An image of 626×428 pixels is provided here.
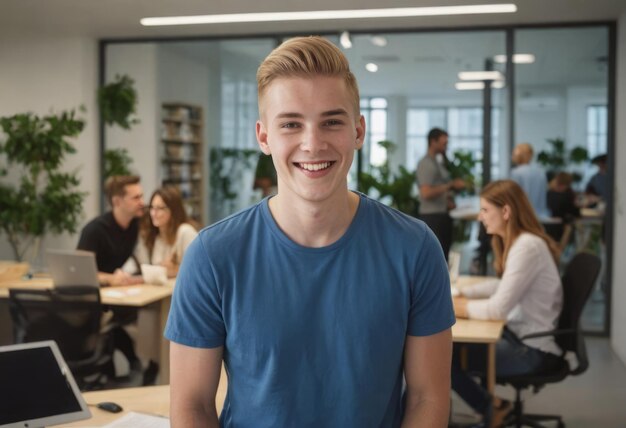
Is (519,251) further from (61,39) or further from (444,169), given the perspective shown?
(61,39)

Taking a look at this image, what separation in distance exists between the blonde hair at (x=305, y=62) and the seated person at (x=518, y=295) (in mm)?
2697

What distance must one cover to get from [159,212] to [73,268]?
95cm

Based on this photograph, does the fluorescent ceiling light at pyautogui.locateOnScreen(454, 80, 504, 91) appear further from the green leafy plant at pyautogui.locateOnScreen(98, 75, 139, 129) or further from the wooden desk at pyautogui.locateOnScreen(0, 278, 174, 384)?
the wooden desk at pyautogui.locateOnScreen(0, 278, 174, 384)

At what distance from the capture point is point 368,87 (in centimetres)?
766

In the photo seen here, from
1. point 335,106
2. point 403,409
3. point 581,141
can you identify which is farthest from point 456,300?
point 581,141

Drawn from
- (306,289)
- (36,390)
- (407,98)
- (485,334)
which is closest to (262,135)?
(306,289)

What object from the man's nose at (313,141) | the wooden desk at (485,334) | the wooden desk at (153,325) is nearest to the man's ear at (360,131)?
the man's nose at (313,141)

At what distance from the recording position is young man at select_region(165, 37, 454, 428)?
1537mm

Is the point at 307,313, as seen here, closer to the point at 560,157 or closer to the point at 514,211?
the point at 514,211

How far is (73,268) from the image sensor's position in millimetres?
4449

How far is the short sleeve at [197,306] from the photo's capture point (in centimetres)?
157

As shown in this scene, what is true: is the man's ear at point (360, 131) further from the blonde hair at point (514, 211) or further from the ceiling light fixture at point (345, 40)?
the ceiling light fixture at point (345, 40)

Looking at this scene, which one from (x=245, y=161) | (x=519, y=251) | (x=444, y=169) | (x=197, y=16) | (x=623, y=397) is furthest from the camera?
(x=245, y=161)

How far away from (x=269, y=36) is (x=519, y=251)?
4.48 metres
